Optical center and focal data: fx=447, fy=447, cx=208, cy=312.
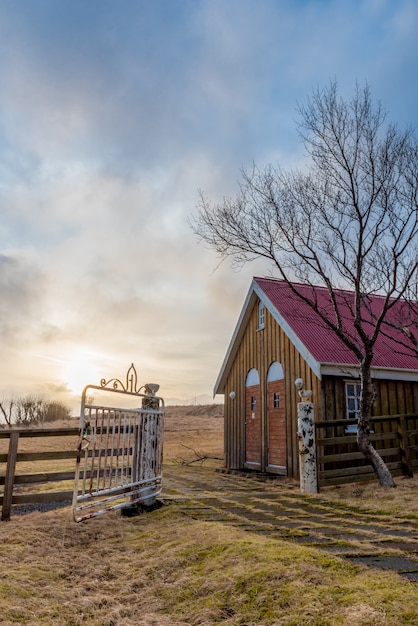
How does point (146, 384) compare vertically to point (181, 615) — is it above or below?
above

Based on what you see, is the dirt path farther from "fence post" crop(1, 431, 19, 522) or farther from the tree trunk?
"fence post" crop(1, 431, 19, 522)

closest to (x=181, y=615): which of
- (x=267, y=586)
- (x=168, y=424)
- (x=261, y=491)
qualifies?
(x=267, y=586)

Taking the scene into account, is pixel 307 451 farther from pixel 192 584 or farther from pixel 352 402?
pixel 192 584

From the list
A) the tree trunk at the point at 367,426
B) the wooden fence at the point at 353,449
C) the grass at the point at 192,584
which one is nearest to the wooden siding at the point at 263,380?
the wooden fence at the point at 353,449

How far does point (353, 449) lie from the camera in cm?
1226

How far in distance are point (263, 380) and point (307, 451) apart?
4.63 meters

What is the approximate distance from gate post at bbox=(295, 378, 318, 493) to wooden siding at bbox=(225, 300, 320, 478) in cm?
164

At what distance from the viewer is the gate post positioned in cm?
998

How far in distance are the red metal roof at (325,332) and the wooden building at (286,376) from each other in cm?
4

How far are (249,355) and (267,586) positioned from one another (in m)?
12.2

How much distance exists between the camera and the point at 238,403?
16.2 meters

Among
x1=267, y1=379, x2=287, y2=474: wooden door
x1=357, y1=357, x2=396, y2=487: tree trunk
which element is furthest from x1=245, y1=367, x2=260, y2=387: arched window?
x1=357, y1=357, x2=396, y2=487: tree trunk

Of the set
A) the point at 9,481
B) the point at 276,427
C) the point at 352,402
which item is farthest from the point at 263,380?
the point at 9,481

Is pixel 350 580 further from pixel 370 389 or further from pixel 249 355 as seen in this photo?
pixel 249 355
